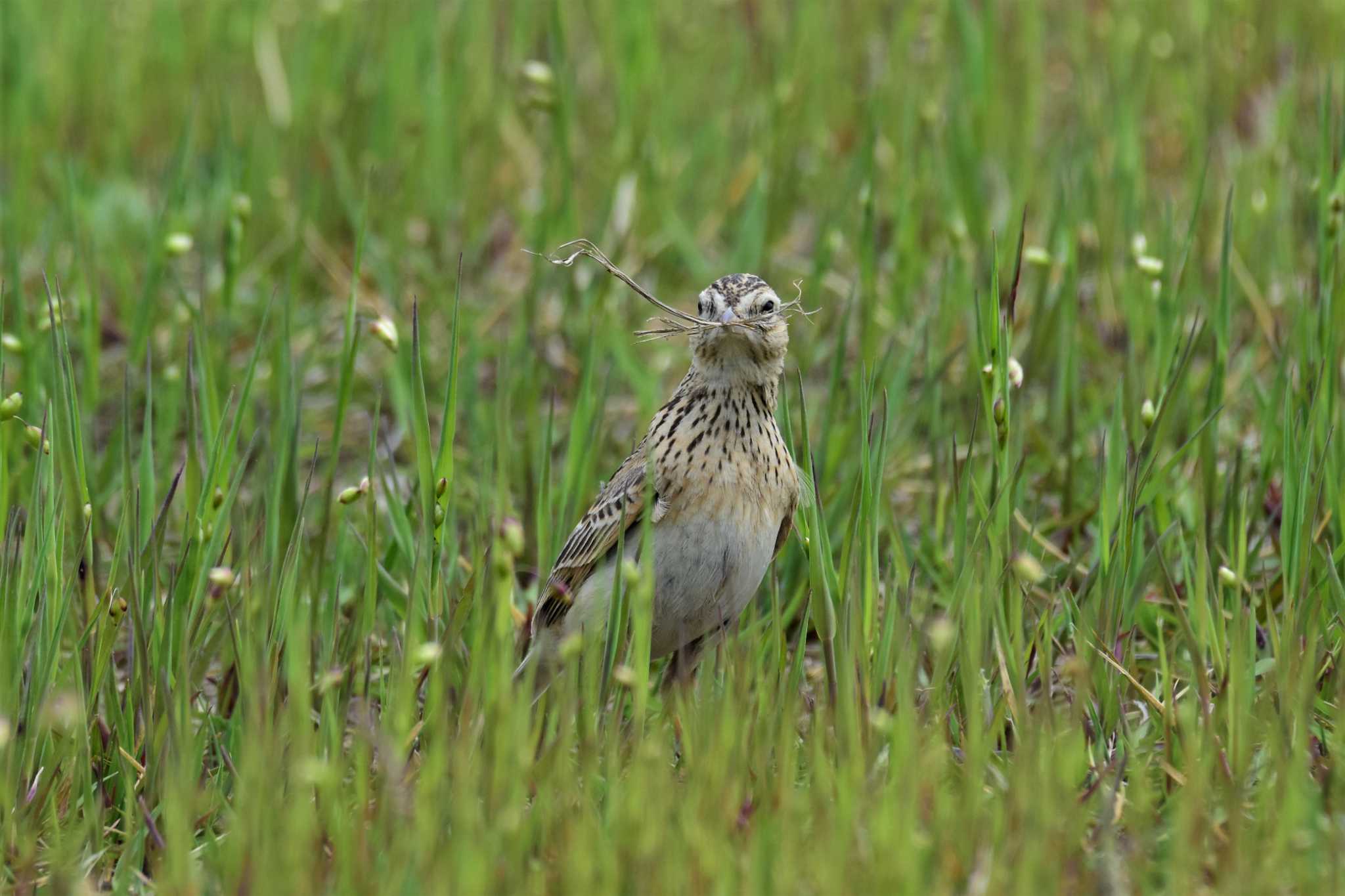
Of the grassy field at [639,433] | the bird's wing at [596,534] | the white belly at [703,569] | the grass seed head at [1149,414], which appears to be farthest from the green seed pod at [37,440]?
the grass seed head at [1149,414]

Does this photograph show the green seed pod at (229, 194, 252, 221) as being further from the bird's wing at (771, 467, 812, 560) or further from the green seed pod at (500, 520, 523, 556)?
the green seed pod at (500, 520, 523, 556)

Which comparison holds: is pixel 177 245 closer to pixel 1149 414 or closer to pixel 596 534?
pixel 596 534

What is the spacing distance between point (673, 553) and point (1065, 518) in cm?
145

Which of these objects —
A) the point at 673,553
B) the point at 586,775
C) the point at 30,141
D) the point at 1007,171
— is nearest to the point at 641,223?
the point at 1007,171

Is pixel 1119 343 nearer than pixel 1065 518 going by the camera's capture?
No

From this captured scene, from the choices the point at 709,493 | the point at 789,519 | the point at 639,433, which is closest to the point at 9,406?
the point at 709,493

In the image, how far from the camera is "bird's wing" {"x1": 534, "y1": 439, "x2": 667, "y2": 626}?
4.07m

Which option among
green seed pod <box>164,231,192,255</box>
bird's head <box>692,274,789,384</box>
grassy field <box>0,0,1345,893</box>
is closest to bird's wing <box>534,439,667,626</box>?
grassy field <box>0,0,1345,893</box>

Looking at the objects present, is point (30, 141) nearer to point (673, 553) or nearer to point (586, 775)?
point (673, 553)

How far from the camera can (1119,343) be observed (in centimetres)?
617

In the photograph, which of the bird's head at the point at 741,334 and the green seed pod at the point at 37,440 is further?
the bird's head at the point at 741,334

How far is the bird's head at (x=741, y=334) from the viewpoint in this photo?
13.3ft

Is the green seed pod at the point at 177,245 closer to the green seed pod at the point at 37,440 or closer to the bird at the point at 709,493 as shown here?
the green seed pod at the point at 37,440

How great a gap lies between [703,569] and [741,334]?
56cm
